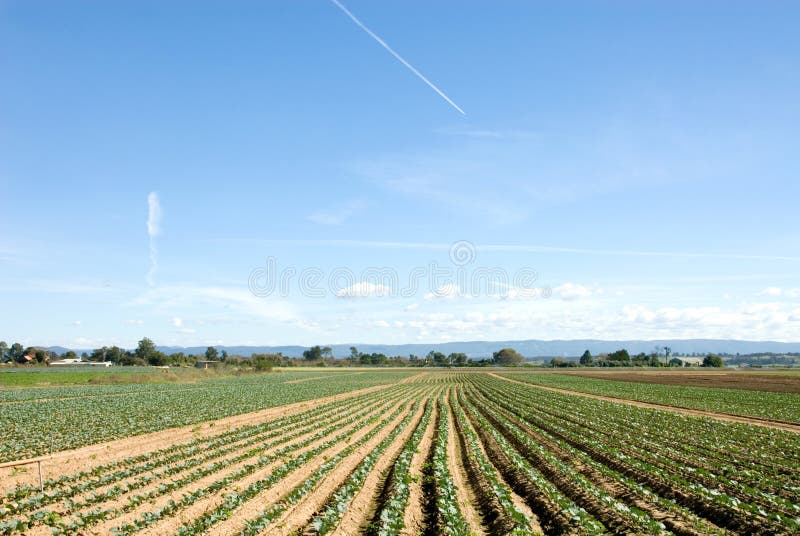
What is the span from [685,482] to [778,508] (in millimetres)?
2603

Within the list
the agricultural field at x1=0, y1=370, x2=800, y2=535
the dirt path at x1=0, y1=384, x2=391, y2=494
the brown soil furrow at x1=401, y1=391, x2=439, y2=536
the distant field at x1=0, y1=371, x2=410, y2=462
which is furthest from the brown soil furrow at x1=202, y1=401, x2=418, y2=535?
the distant field at x1=0, y1=371, x2=410, y2=462

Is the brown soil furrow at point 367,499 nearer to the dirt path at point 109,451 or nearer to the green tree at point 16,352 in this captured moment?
the dirt path at point 109,451

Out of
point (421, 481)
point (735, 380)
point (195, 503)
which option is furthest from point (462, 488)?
point (735, 380)

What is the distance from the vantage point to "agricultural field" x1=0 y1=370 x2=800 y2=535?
1210 centimetres

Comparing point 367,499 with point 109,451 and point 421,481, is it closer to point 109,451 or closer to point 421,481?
point 421,481

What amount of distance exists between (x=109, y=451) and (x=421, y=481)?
45.6ft

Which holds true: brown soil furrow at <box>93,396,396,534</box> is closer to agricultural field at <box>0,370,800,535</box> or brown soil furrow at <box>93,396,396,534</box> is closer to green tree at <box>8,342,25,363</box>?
agricultural field at <box>0,370,800,535</box>

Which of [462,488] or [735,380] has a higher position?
[462,488]

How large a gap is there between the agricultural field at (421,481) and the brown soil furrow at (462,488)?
77mm

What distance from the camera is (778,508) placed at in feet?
42.5

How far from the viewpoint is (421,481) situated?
1636 centimetres

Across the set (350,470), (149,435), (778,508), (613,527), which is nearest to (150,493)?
(350,470)

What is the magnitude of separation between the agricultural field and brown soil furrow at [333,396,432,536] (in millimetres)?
60

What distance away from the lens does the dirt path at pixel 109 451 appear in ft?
57.3
